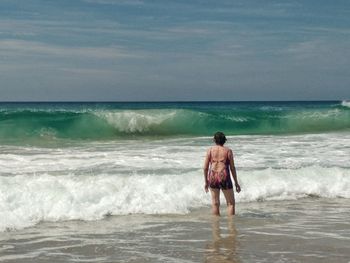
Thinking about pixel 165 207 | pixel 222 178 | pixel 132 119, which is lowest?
pixel 165 207

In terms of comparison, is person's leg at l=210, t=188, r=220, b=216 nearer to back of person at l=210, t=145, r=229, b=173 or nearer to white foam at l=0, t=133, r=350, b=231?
back of person at l=210, t=145, r=229, b=173

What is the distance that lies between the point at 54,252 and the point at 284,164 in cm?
900

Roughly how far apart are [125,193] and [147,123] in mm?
21539

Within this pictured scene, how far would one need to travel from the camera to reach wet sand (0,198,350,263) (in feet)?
22.8

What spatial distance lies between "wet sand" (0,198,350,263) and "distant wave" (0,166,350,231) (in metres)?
0.39

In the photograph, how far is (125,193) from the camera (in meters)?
10.6

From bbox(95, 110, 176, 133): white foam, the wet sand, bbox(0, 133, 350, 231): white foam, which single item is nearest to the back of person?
the wet sand

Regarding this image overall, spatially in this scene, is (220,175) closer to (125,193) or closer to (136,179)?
(125,193)

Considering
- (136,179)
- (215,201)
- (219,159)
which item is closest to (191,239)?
(215,201)

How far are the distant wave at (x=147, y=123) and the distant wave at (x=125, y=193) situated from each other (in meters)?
13.7

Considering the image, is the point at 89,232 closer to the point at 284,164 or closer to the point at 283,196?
the point at 283,196

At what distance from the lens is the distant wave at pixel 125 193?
949cm

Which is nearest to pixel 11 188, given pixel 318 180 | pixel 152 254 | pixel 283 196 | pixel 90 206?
pixel 90 206

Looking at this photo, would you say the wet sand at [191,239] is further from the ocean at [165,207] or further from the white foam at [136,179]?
the white foam at [136,179]
